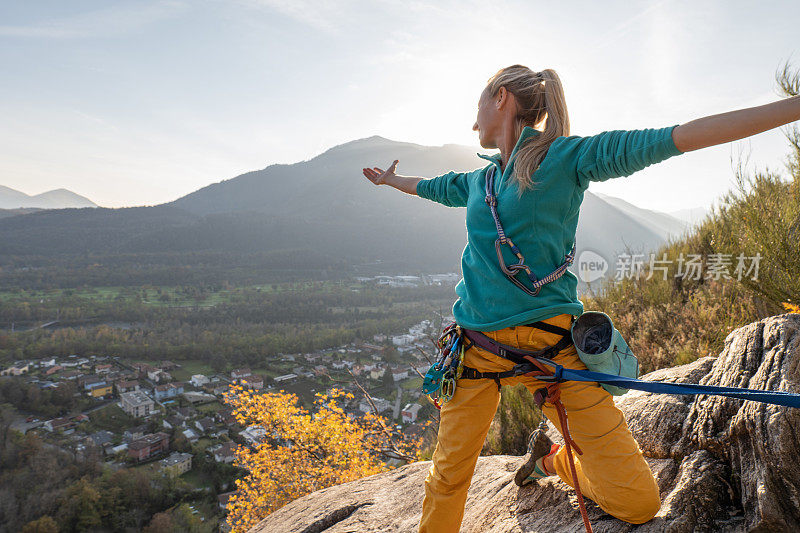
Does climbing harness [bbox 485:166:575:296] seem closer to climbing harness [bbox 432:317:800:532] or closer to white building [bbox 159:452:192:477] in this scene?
climbing harness [bbox 432:317:800:532]

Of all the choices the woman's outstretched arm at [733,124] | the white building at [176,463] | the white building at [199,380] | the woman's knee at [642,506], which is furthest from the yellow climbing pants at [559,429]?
the white building at [199,380]

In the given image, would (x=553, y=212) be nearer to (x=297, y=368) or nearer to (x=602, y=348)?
(x=602, y=348)

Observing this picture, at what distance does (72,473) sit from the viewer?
85.0ft

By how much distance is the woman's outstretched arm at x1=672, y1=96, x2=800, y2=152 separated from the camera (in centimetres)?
101

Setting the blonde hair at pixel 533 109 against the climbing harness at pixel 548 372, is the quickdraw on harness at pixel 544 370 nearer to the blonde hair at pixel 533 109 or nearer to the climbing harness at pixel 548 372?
the climbing harness at pixel 548 372

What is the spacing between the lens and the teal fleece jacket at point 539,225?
1368 mm

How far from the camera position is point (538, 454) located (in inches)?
86.7

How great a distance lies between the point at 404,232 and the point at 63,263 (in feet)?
286

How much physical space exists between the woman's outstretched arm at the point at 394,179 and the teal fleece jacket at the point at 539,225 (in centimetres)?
75

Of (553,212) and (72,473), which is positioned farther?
(72,473)

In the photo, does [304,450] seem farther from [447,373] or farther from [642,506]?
[642,506]

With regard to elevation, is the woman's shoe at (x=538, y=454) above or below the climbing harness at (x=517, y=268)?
below

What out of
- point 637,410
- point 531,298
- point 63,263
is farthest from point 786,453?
point 63,263

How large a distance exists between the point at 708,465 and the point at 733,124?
1.56 m
